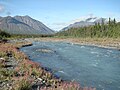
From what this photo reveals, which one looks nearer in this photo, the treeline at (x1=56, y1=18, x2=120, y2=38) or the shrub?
the shrub

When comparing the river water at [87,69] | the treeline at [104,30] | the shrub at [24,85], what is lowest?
the river water at [87,69]

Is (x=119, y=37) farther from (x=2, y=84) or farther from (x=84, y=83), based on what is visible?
(x=2, y=84)

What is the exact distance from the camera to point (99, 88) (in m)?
19.9

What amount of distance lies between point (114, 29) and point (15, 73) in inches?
4160

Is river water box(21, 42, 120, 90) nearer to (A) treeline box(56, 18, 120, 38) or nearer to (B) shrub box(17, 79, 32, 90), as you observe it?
(B) shrub box(17, 79, 32, 90)

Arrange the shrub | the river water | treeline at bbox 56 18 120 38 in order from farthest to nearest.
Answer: treeline at bbox 56 18 120 38
the river water
the shrub

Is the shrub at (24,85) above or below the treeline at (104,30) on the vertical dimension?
below

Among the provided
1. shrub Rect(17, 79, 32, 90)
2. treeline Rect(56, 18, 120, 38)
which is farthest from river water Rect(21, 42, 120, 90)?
treeline Rect(56, 18, 120, 38)

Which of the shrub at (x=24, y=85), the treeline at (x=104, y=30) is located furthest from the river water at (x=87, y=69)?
the treeline at (x=104, y=30)

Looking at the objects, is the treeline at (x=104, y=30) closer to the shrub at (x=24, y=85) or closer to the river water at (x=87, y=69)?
the river water at (x=87, y=69)

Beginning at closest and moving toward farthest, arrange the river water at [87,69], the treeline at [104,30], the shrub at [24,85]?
the shrub at [24,85]
the river water at [87,69]
the treeline at [104,30]

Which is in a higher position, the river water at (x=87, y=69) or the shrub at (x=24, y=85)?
the shrub at (x=24, y=85)

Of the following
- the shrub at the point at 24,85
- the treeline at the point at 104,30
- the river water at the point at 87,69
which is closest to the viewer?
the shrub at the point at 24,85

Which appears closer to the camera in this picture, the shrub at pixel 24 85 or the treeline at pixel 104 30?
the shrub at pixel 24 85
